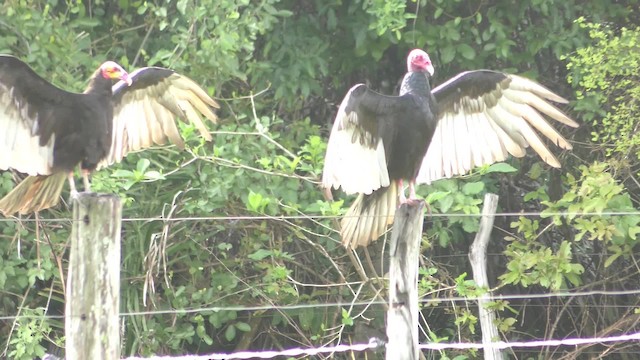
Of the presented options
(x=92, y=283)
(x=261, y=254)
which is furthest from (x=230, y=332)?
(x=92, y=283)

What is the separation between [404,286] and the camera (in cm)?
310

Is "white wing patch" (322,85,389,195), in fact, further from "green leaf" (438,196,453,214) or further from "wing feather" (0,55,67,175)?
"green leaf" (438,196,453,214)

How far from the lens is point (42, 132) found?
3641mm

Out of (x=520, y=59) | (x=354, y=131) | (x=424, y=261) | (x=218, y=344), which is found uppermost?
(x=520, y=59)

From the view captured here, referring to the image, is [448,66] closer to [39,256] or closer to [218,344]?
[218,344]

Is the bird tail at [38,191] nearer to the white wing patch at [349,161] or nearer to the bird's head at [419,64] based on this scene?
the white wing patch at [349,161]

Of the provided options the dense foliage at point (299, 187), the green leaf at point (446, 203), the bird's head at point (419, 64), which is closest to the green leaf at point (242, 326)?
the dense foliage at point (299, 187)

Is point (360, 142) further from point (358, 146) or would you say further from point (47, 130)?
point (47, 130)

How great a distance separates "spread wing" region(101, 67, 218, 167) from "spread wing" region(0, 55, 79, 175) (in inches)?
17.2

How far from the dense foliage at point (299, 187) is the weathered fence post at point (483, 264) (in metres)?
0.25

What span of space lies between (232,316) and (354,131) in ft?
6.19

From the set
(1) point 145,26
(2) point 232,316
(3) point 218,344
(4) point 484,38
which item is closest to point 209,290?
(2) point 232,316

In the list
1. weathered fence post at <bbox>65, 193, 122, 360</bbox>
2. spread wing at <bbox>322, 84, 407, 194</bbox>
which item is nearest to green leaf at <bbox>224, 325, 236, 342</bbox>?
spread wing at <bbox>322, 84, 407, 194</bbox>

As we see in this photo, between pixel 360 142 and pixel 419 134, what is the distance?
8.4 inches
